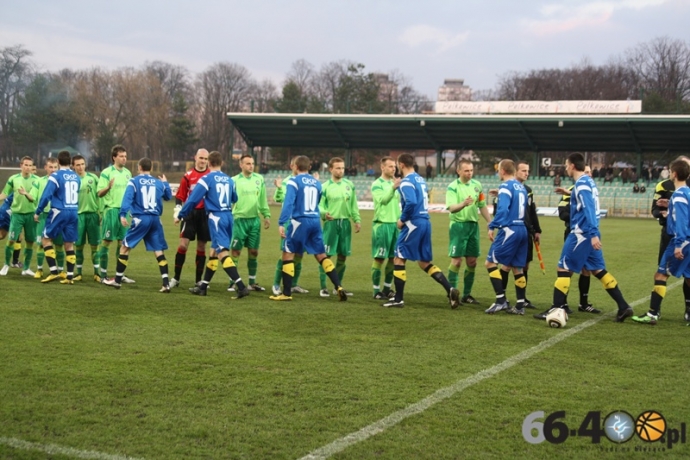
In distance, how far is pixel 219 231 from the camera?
34.1 feet

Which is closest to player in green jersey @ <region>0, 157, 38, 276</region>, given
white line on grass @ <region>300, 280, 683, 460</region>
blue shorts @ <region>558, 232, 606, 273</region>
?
blue shorts @ <region>558, 232, 606, 273</region>

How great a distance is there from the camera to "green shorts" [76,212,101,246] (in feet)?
40.4

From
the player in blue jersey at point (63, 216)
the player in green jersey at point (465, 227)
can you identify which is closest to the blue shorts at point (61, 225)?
the player in blue jersey at point (63, 216)

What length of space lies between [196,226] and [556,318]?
17.9 ft

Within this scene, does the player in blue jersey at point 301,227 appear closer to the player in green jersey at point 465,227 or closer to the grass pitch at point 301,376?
the grass pitch at point 301,376

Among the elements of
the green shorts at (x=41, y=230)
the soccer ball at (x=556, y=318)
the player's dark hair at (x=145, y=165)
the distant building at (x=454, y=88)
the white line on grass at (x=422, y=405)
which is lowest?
the white line on grass at (x=422, y=405)

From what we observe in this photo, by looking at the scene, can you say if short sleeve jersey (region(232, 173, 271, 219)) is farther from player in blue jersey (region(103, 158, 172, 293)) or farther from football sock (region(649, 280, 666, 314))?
football sock (region(649, 280, 666, 314))

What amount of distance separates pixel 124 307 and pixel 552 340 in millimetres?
5333

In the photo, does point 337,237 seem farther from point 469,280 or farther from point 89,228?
point 89,228

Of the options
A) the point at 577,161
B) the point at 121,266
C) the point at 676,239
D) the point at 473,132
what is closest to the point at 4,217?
the point at 121,266

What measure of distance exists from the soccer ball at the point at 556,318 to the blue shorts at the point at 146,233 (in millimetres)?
5818

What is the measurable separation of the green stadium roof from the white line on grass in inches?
1558

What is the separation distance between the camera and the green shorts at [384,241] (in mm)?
10992

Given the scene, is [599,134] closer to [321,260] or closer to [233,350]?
[321,260]
